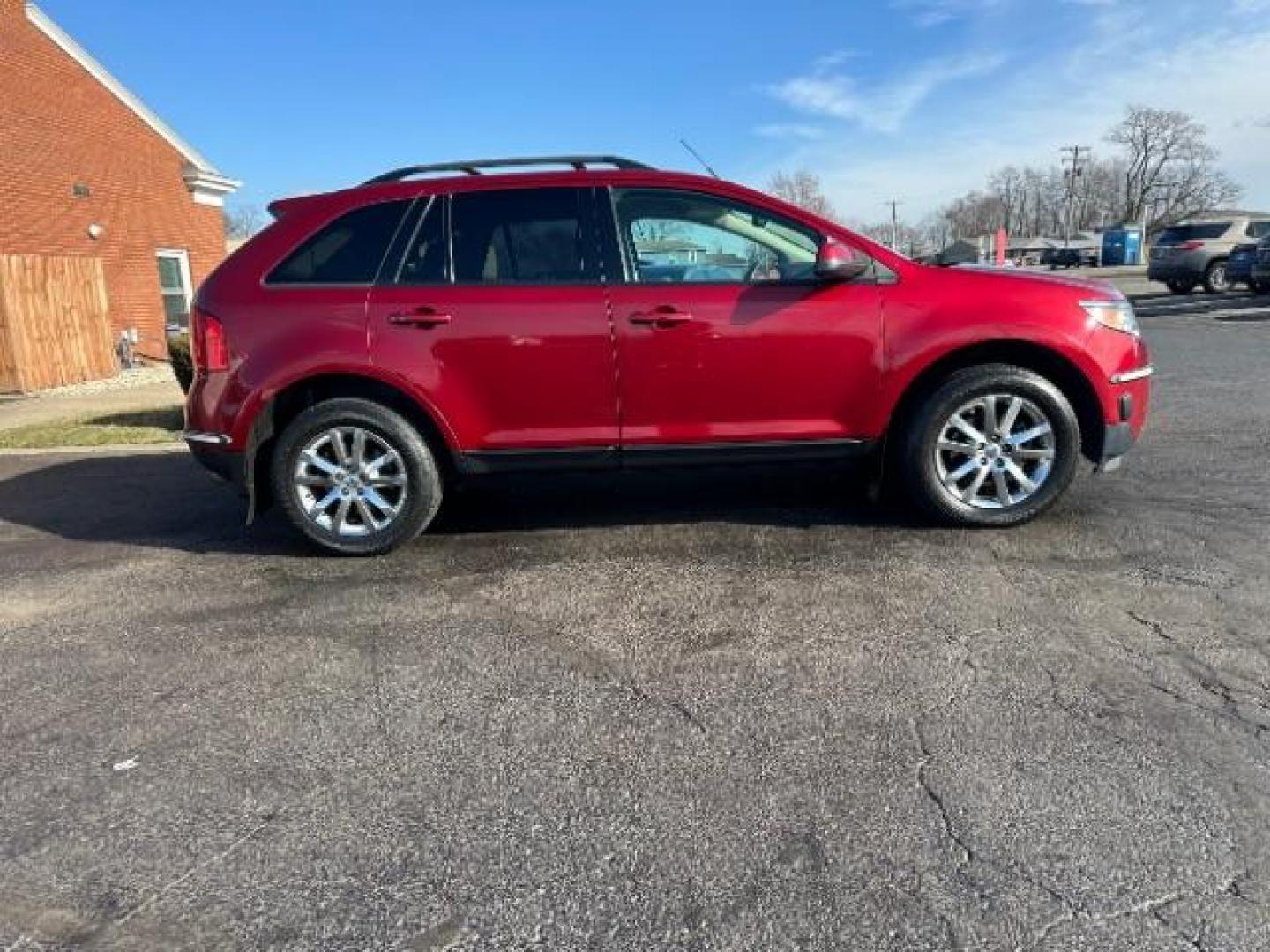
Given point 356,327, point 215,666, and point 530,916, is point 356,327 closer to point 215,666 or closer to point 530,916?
point 215,666

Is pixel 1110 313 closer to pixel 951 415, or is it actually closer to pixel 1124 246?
pixel 951 415

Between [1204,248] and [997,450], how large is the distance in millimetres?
22867

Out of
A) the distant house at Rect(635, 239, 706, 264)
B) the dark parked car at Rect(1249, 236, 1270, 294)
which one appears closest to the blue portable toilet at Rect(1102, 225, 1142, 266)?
the dark parked car at Rect(1249, 236, 1270, 294)

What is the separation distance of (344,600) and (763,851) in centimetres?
254

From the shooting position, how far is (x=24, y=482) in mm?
6957

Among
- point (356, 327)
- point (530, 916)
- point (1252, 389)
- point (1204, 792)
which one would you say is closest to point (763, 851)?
point (530, 916)

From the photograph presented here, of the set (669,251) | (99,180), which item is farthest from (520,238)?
(99,180)

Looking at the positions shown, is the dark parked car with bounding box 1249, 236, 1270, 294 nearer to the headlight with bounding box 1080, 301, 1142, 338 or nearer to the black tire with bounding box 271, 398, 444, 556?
the headlight with bounding box 1080, 301, 1142, 338

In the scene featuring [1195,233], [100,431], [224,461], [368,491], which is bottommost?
[100,431]

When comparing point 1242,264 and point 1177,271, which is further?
point 1177,271

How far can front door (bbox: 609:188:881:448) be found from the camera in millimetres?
4508

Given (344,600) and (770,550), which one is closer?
(344,600)

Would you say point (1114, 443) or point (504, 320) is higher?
point (504, 320)

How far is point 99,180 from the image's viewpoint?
54.5 ft
